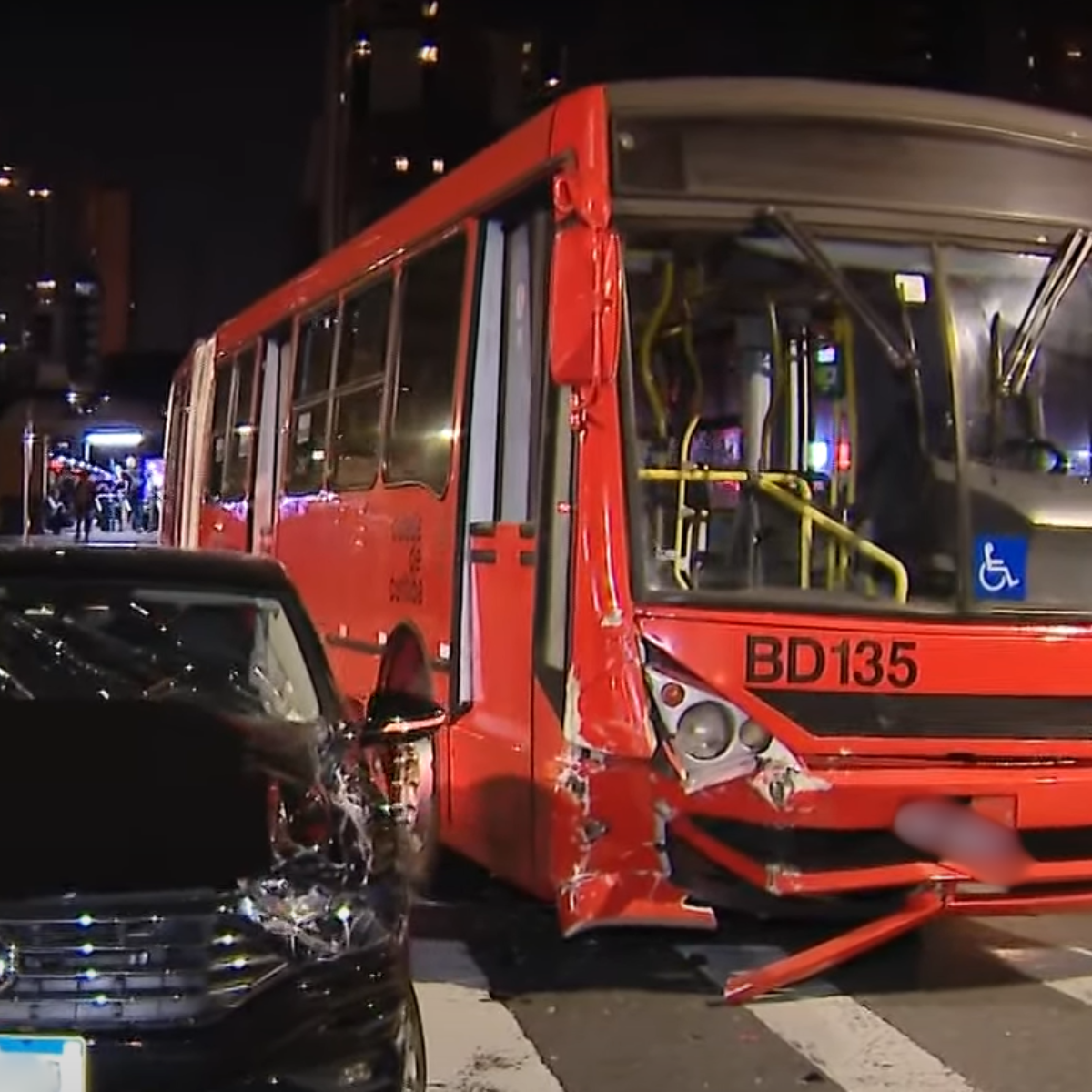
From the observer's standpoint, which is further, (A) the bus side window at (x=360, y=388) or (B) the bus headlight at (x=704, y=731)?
(A) the bus side window at (x=360, y=388)

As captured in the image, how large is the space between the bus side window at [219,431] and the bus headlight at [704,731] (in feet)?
29.3

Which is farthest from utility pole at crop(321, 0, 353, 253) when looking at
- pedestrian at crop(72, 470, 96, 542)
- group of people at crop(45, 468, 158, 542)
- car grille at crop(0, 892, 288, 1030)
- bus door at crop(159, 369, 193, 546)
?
car grille at crop(0, 892, 288, 1030)

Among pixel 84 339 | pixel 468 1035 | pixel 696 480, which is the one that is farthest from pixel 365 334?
pixel 84 339

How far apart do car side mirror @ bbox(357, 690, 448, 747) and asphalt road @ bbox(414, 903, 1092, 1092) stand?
45.2 inches

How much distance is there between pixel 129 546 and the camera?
591cm

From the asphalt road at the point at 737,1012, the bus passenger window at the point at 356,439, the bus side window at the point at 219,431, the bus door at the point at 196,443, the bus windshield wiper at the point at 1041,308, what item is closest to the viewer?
the asphalt road at the point at 737,1012

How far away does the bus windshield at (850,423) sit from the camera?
6.07 metres

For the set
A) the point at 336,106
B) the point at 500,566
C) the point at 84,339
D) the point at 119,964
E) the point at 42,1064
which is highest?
the point at 336,106

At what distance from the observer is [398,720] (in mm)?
5242

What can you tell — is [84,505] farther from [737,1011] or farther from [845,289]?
[845,289]

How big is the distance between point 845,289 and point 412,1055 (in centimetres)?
321

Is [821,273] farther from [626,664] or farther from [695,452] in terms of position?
[626,664]

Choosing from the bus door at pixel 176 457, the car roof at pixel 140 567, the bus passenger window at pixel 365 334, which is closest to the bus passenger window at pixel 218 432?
the bus door at pixel 176 457

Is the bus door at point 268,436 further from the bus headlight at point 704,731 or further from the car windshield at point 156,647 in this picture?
the bus headlight at point 704,731
